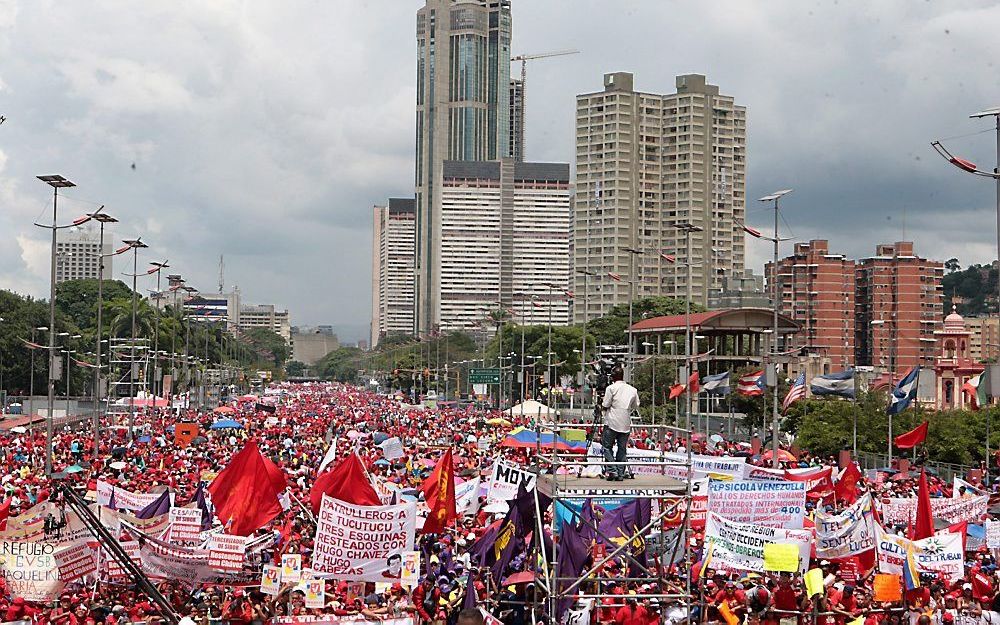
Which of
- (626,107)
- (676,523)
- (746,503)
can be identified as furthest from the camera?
(626,107)

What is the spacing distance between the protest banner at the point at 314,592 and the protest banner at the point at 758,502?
5132mm

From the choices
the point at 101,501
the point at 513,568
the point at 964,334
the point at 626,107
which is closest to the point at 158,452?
the point at 101,501

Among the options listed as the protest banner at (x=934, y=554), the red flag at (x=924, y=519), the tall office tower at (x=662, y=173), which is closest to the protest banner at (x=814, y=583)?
the protest banner at (x=934, y=554)

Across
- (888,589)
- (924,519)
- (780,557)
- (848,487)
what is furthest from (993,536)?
(848,487)

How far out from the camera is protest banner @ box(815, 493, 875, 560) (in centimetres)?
1692

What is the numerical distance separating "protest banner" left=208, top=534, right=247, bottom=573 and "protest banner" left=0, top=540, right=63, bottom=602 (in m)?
1.98

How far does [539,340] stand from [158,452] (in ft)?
241

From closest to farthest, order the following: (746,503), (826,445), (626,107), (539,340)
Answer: (746,503)
(826,445)
(539,340)
(626,107)

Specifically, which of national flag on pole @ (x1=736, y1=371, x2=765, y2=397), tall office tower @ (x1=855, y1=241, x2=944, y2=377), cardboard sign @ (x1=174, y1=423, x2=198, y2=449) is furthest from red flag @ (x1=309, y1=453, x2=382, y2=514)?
tall office tower @ (x1=855, y1=241, x2=944, y2=377)

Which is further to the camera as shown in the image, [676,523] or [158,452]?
[158,452]

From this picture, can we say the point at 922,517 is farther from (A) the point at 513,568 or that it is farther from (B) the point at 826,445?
(B) the point at 826,445

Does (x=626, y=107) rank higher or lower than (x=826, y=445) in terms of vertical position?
higher

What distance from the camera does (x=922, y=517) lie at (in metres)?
17.1

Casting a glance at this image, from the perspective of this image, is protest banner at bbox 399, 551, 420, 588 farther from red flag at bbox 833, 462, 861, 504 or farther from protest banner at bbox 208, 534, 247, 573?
red flag at bbox 833, 462, 861, 504
